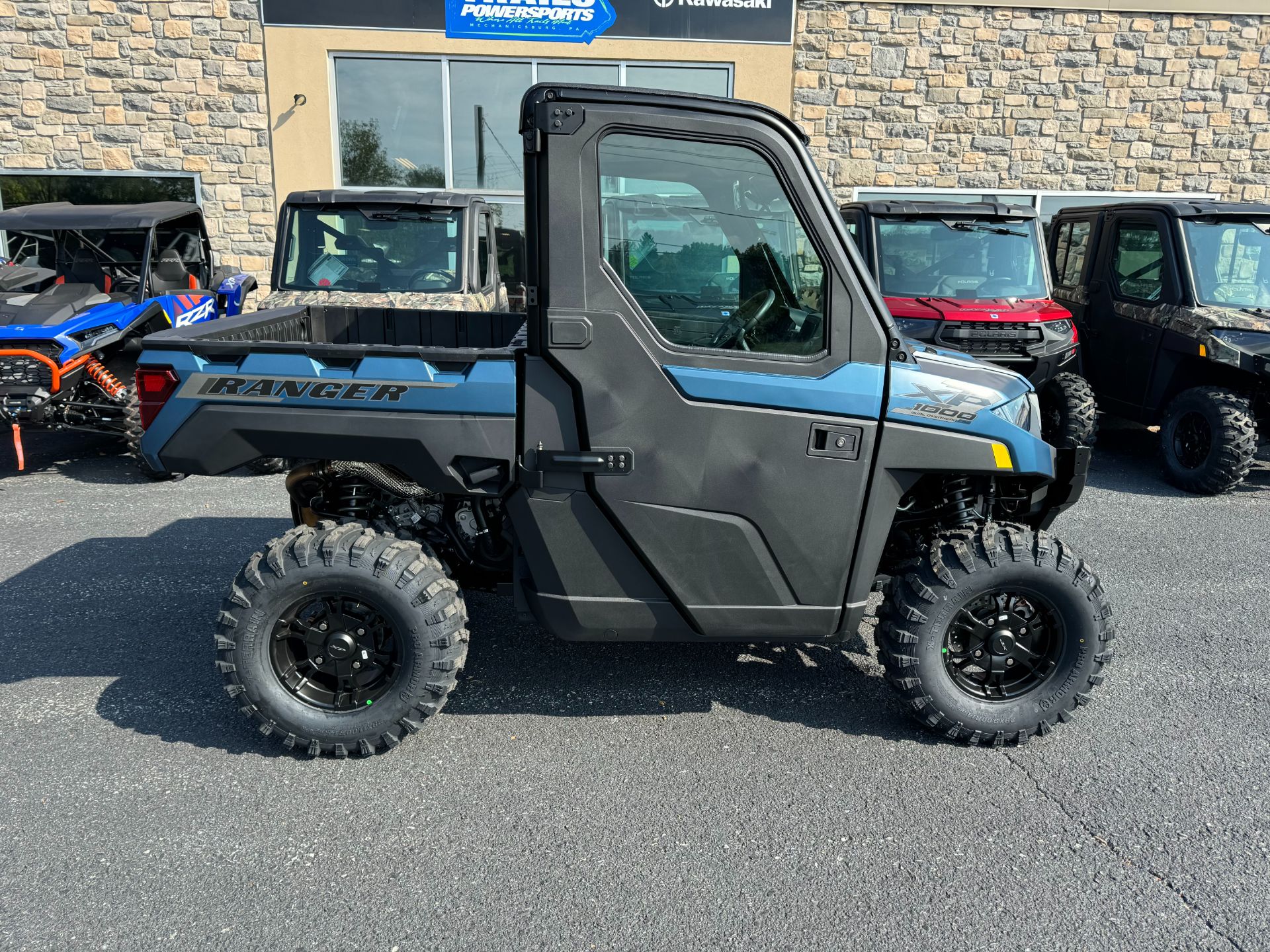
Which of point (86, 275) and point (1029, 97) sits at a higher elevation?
point (1029, 97)

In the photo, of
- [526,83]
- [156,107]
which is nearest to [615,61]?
[526,83]

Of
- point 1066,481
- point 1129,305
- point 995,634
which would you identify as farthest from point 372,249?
point 1129,305

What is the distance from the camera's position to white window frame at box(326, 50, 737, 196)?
12.0 m

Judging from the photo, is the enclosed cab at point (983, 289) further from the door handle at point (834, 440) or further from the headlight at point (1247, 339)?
A: the door handle at point (834, 440)

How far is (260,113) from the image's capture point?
39.5 feet

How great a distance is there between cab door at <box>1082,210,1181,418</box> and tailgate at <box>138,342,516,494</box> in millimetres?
6462

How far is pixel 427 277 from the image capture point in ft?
24.0

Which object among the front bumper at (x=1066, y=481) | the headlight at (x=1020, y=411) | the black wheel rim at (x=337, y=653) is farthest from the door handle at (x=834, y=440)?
the black wheel rim at (x=337, y=653)

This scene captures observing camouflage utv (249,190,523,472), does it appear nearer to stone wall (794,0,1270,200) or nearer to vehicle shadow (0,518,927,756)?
vehicle shadow (0,518,927,756)

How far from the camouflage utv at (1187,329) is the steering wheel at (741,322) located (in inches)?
213

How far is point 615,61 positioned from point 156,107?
6.04 m

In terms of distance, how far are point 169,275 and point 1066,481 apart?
275 inches

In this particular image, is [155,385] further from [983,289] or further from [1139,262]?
[1139,262]

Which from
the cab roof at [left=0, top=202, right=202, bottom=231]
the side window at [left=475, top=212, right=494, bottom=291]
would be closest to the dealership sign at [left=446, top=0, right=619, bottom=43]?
the side window at [left=475, top=212, right=494, bottom=291]
